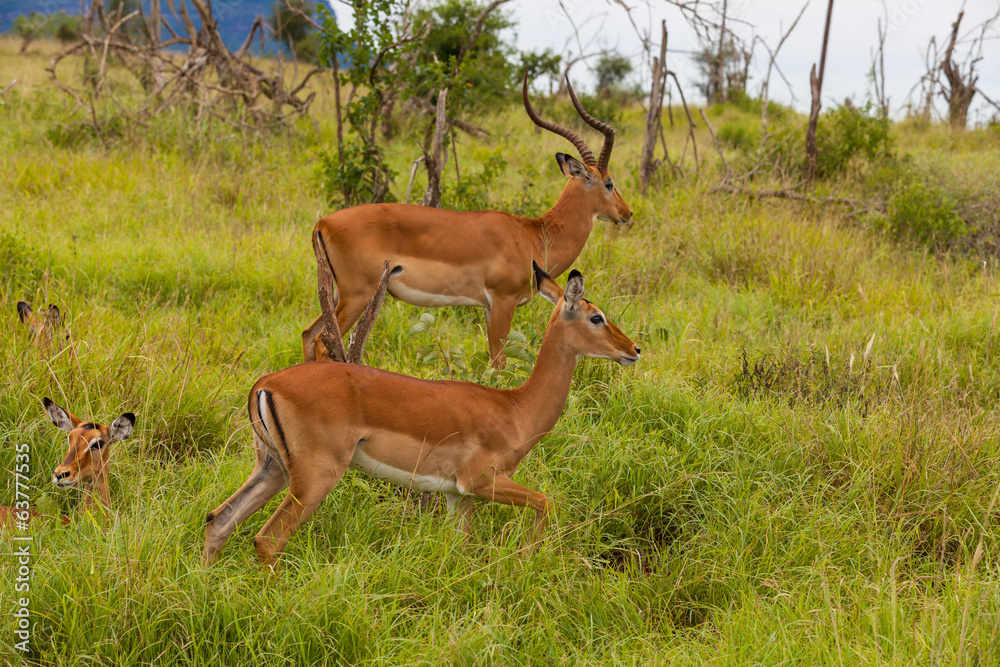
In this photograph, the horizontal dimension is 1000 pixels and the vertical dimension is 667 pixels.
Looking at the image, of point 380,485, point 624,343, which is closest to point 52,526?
point 380,485

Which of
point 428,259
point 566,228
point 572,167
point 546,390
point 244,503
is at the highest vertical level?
point 572,167

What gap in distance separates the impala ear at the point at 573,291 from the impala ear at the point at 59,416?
1937 mm

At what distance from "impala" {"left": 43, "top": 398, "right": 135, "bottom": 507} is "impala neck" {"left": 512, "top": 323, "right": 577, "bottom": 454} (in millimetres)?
1449

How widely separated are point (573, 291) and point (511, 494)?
0.83 metres

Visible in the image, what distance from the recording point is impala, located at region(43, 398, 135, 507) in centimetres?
299

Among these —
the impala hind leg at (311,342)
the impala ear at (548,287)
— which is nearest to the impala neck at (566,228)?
the impala hind leg at (311,342)

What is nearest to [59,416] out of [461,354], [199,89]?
[461,354]

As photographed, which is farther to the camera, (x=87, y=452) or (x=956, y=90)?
(x=956, y=90)

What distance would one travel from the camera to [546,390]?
3387 mm

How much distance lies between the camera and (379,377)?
3.01 metres

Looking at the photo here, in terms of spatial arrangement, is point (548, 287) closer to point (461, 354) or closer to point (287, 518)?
point (461, 354)

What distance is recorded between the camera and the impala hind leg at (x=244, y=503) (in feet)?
9.34

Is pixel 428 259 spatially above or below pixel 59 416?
above

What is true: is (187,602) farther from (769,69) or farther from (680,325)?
(769,69)
